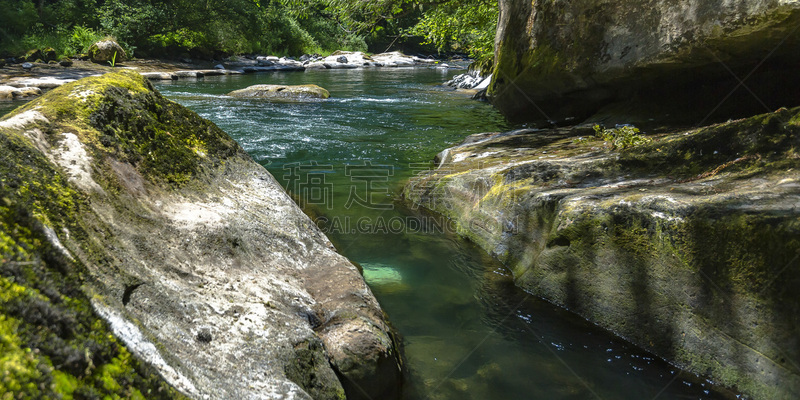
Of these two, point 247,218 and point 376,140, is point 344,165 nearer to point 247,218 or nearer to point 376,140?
point 376,140

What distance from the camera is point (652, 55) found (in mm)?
5062

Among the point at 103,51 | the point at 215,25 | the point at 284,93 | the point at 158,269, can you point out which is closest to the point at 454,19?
the point at 284,93

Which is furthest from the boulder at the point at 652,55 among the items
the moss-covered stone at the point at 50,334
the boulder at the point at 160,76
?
the boulder at the point at 160,76

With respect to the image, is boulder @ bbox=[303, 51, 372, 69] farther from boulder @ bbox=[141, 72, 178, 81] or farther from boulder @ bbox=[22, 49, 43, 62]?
boulder @ bbox=[22, 49, 43, 62]

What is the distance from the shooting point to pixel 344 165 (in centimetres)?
721

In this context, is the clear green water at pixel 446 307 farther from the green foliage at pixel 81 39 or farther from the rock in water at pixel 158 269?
the green foliage at pixel 81 39

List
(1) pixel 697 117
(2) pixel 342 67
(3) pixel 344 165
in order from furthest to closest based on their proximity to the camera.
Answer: (2) pixel 342 67, (3) pixel 344 165, (1) pixel 697 117

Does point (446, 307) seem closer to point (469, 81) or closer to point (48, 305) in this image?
point (48, 305)

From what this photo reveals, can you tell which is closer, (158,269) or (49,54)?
(158,269)

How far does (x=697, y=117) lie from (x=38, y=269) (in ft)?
20.6

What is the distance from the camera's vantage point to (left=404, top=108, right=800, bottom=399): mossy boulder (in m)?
2.34

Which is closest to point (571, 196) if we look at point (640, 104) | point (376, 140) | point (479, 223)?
point (479, 223)

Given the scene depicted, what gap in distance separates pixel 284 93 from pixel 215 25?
2022cm

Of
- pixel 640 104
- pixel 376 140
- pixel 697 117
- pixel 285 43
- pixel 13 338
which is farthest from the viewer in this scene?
→ pixel 285 43
